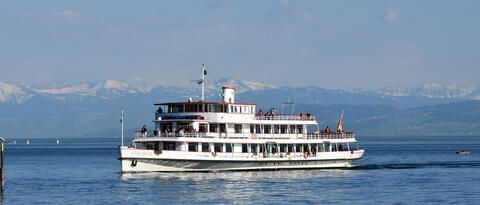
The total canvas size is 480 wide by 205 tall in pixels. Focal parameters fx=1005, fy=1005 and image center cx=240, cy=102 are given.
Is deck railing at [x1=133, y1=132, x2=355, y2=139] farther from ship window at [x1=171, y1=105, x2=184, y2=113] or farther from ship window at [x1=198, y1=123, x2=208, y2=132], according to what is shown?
ship window at [x1=171, y1=105, x2=184, y2=113]

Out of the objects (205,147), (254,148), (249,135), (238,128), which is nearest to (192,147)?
(205,147)

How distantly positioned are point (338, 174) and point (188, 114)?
15941 millimetres

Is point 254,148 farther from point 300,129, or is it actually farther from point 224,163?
point 300,129

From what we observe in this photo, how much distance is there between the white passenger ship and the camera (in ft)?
310

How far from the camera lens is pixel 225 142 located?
319ft

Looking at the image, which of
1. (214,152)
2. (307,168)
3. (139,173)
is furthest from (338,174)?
(139,173)

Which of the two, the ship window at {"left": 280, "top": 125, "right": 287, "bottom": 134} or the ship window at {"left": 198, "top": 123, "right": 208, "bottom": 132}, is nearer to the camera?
the ship window at {"left": 198, "top": 123, "right": 208, "bottom": 132}

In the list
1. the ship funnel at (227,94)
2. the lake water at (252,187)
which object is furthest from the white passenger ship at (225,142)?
the lake water at (252,187)

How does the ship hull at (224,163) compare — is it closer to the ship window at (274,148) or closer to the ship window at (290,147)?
the ship window at (274,148)

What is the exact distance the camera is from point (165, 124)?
98.8 m

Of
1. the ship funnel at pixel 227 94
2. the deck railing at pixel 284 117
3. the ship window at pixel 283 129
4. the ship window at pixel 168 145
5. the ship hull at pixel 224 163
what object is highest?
the ship funnel at pixel 227 94

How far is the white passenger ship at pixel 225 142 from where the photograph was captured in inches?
3716

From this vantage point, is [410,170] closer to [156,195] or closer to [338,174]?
[338,174]

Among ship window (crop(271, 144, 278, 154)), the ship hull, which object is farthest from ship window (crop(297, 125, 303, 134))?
ship window (crop(271, 144, 278, 154))
